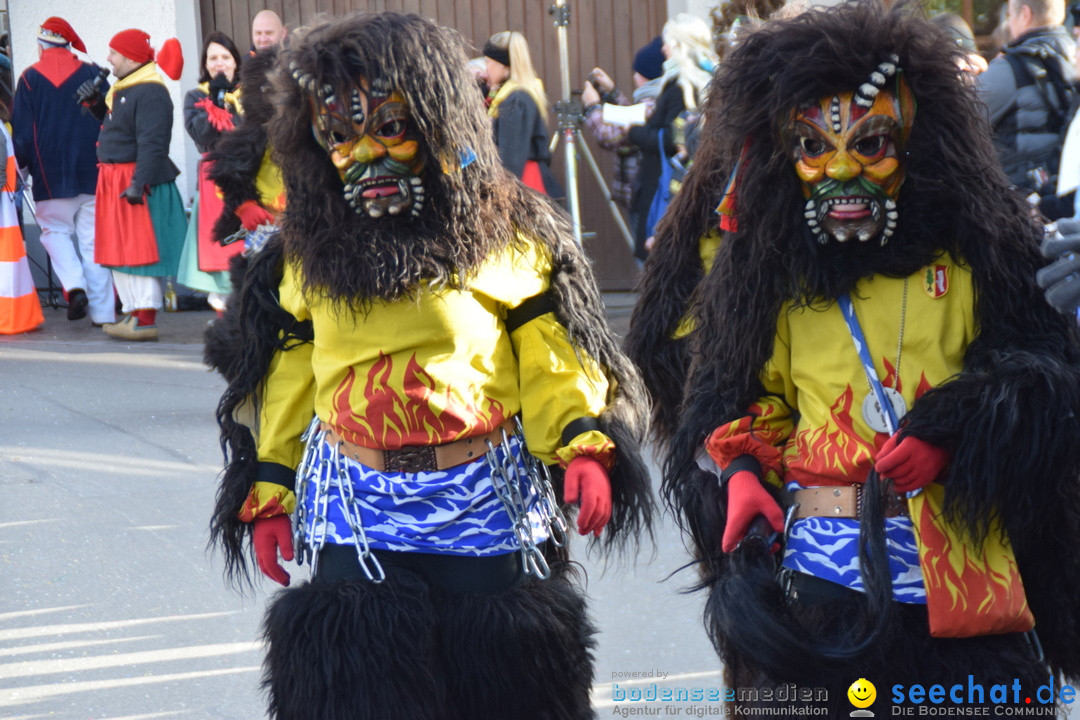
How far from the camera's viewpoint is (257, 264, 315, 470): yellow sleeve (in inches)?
127

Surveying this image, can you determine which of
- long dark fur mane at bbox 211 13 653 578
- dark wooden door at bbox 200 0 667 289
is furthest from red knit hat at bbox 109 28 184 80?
long dark fur mane at bbox 211 13 653 578

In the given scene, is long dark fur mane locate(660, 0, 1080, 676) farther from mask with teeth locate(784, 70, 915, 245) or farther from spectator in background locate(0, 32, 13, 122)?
spectator in background locate(0, 32, 13, 122)

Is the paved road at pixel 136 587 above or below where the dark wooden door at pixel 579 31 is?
below

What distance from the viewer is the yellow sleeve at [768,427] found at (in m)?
2.81

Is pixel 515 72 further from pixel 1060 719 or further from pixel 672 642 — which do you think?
pixel 1060 719

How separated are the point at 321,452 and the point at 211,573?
2.31 metres

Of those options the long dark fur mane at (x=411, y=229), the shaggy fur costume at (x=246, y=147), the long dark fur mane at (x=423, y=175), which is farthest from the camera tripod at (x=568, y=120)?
the long dark fur mane at (x=423, y=175)

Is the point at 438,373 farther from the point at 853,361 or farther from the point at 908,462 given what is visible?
the point at 908,462

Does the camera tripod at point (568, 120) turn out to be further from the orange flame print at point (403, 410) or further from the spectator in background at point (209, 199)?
the orange flame print at point (403, 410)

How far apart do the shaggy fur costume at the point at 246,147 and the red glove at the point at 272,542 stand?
2.71m

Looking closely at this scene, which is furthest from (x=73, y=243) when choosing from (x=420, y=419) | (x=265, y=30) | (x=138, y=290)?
(x=420, y=419)

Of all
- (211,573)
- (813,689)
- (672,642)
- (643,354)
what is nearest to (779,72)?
(813,689)

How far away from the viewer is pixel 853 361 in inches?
105

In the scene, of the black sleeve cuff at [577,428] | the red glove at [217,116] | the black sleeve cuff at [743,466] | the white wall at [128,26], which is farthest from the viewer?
the white wall at [128,26]
